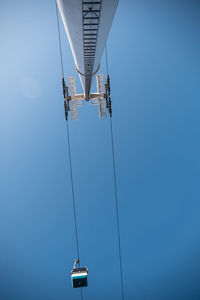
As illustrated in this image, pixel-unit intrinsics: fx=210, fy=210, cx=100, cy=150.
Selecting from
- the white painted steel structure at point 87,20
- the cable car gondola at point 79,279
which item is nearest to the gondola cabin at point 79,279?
the cable car gondola at point 79,279

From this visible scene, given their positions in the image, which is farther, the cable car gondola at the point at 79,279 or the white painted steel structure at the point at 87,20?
the cable car gondola at the point at 79,279

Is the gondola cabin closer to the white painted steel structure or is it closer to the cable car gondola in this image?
the cable car gondola

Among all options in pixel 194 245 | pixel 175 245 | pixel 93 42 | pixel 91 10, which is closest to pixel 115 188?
pixel 175 245

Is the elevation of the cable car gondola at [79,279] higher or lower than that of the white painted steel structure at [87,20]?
lower

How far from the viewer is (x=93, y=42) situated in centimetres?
325

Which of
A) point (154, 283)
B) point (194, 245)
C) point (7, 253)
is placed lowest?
point (154, 283)

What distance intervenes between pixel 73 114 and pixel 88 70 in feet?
12.7

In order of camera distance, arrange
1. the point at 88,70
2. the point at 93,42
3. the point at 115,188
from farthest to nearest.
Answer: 1. the point at 115,188
2. the point at 88,70
3. the point at 93,42

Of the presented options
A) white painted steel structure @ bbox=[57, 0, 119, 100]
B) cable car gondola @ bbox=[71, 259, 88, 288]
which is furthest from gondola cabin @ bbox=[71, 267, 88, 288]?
white painted steel structure @ bbox=[57, 0, 119, 100]

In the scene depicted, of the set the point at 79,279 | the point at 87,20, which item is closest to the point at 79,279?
the point at 79,279

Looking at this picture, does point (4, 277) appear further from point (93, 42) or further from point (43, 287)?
point (93, 42)

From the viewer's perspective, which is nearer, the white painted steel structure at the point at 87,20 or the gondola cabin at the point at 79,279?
the white painted steel structure at the point at 87,20

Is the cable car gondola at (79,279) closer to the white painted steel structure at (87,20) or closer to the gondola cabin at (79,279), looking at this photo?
the gondola cabin at (79,279)

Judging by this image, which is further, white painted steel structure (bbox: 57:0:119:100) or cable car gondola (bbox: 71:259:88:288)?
cable car gondola (bbox: 71:259:88:288)
